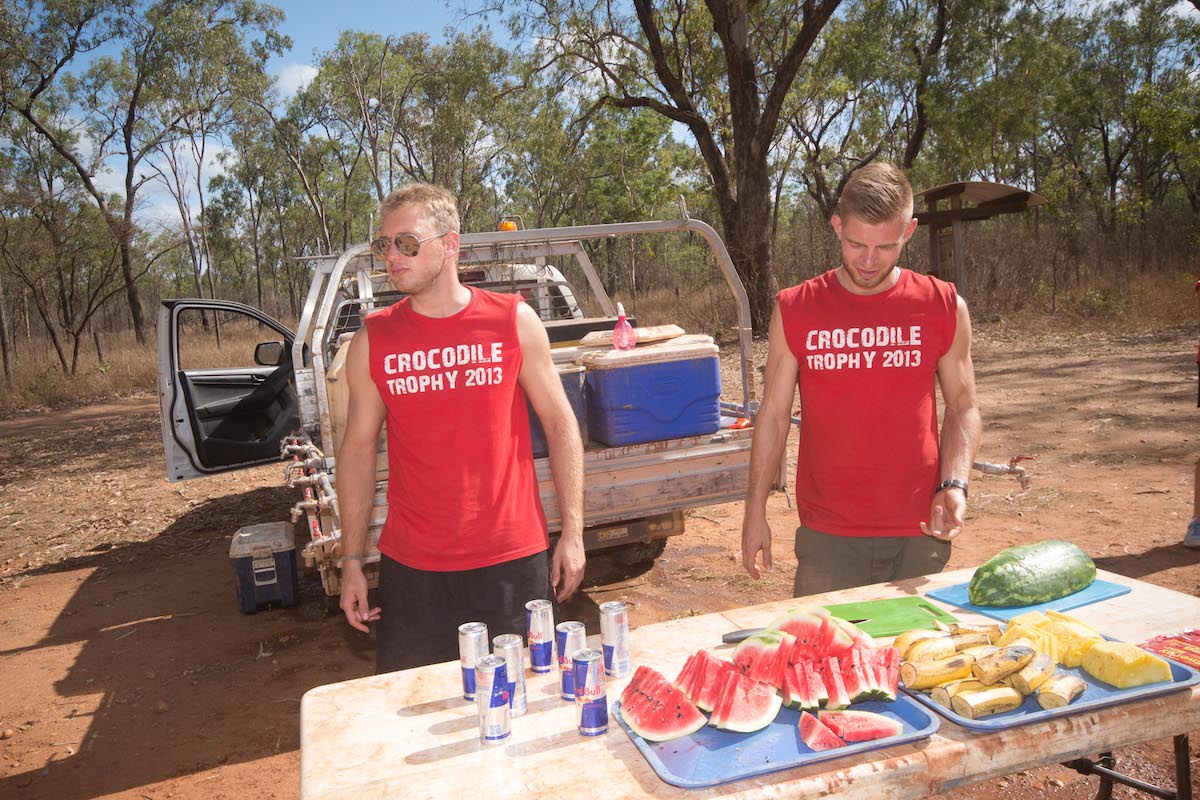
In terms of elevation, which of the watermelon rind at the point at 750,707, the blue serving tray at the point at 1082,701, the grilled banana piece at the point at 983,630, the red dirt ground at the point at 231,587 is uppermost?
the grilled banana piece at the point at 983,630

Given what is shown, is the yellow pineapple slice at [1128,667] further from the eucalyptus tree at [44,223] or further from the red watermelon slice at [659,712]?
the eucalyptus tree at [44,223]

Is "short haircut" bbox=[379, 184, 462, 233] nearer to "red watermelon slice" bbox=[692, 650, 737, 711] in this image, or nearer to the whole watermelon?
"red watermelon slice" bbox=[692, 650, 737, 711]

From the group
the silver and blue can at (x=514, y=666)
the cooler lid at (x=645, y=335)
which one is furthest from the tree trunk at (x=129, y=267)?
the silver and blue can at (x=514, y=666)

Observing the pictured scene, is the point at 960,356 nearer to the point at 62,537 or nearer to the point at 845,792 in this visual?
the point at 845,792

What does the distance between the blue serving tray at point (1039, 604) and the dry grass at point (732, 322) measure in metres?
15.1

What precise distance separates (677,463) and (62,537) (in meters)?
6.58

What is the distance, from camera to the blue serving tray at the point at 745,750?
1.67 m

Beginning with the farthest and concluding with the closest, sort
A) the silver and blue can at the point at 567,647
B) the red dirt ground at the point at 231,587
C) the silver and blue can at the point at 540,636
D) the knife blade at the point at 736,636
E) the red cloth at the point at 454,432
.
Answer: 1. the red dirt ground at the point at 231,587
2. the red cloth at the point at 454,432
3. the knife blade at the point at 736,636
4. the silver and blue can at the point at 540,636
5. the silver and blue can at the point at 567,647

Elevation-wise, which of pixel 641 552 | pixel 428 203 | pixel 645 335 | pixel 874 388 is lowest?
pixel 641 552

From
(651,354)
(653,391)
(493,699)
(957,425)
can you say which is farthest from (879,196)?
(653,391)

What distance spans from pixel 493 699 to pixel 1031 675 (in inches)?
45.7

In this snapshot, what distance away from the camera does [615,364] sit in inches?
167

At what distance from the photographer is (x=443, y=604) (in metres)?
2.73

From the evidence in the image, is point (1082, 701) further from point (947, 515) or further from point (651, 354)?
point (651, 354)
